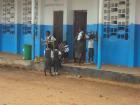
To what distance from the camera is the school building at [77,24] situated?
1811 cm

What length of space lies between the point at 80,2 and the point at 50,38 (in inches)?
→ 84.7

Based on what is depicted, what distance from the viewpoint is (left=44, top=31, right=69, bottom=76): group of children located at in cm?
1917

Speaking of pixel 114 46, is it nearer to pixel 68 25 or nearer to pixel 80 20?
pixel 80 20

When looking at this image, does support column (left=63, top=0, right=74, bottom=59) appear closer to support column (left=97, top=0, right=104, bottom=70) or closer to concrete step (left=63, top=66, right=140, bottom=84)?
concrete step (left=63, top=66, right=140, bottom=84)

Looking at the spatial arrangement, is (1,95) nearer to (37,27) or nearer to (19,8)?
(37,27)

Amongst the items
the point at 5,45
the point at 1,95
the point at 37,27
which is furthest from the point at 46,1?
the point at 1,95

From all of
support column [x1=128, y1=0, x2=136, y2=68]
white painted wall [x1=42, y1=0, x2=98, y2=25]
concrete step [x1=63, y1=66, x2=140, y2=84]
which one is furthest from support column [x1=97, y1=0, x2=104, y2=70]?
white painted wall [x1=42, y1=0, x2=98, y2=25]

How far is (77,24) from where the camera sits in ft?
69.0

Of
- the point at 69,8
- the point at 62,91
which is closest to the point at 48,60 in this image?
the point at 69,8

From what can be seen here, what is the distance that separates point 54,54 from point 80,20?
2.62m

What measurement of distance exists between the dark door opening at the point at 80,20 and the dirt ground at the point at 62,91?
9.14 feet

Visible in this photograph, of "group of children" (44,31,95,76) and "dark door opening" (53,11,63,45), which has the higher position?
"dark door opening" (53,11,63,45)

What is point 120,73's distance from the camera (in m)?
16.9

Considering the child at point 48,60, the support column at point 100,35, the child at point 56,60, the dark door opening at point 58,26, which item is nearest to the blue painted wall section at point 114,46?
the dark door opening at point 58,26
